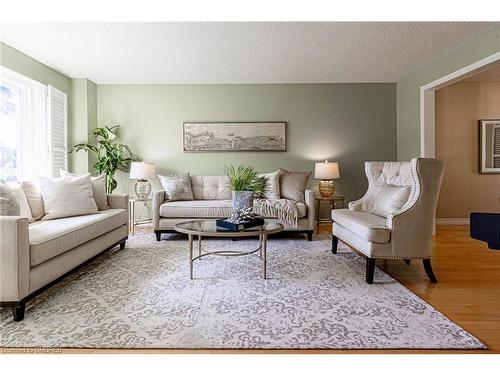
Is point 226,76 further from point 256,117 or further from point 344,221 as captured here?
point 344,221

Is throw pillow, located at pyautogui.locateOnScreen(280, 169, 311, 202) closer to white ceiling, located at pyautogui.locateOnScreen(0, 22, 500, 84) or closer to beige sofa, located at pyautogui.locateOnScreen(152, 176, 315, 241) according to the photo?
beige sofa, located at pyautogui.locateOnScreen(152, 176, 315, 241)

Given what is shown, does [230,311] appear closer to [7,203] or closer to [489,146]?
[7,203]

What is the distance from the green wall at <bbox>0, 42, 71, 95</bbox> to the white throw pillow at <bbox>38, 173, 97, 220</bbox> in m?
1.73

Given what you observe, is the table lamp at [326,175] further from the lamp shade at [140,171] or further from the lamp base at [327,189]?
the lamp shade at [140,171]

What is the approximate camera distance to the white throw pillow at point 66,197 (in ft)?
10.0

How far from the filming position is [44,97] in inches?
175

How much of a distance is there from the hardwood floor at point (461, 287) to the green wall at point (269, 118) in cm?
220

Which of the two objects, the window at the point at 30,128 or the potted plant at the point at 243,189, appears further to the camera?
the window at the point at 30,128

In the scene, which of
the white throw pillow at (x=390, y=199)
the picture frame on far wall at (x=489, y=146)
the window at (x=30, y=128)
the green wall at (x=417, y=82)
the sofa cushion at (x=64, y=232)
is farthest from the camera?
the picture frame on far wall at (x=489, y=146)

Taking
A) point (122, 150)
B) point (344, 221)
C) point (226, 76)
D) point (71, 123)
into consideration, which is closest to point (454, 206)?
point (344, 221)

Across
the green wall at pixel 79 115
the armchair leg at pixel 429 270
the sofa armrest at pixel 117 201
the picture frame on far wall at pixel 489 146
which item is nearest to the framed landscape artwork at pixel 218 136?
the green wall at pixel 79 115

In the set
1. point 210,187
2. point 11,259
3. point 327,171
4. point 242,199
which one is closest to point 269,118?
point 327,171

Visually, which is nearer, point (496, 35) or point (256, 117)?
point (496, 35)
